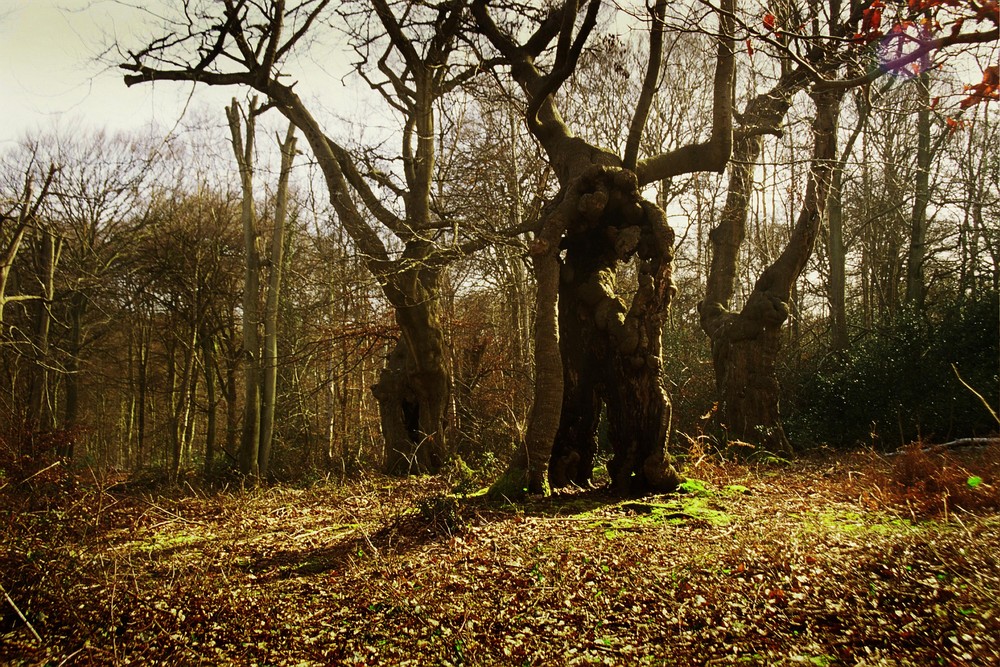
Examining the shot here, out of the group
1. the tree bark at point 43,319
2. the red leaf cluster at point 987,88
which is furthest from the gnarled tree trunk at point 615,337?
the tree bark at point 43,319

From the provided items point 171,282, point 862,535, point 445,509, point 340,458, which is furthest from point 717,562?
point 171,282

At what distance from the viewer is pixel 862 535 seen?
5297 mm

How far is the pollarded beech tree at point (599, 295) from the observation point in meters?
7.00

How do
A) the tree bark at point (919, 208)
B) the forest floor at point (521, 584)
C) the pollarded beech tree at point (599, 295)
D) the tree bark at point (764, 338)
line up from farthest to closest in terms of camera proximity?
the tree bark at point (919, 208), the tree bark at point (764, 338), the pollarded beech tree at point (599, 295), the forest floor at point (521, 584)

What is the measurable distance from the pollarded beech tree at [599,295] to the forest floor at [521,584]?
87cm

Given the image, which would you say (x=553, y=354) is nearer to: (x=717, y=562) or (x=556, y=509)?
(x=556, y=509)

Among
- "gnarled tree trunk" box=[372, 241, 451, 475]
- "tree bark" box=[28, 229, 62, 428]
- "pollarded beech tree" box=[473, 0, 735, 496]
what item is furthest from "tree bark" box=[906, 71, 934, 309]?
"tree bark" box=[28, 229, 62, 428]

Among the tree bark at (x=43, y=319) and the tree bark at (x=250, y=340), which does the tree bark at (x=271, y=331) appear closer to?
the tree bark at (x=250, y=340)

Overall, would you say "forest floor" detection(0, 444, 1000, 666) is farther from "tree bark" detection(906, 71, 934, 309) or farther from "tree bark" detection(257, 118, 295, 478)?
"tree bark" detection(906, 71, 934, 309)

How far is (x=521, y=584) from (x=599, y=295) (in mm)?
3885

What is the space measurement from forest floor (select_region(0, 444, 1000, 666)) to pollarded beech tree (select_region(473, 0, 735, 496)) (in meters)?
0.87

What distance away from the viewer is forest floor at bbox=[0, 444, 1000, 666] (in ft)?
12.4

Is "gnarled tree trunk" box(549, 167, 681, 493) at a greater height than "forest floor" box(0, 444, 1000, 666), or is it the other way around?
"gnarled tree trunk" box(549, 167, 681, 493)

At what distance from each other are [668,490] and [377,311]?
1149 centimetres
